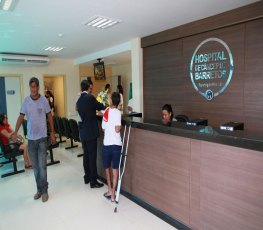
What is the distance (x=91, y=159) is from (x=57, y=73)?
4727 mm

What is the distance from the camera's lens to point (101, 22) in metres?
3.54

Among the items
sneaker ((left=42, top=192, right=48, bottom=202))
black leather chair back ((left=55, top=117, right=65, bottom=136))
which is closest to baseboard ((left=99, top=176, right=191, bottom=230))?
sneaker ((left=42, top=192, right=48, bottom=202))

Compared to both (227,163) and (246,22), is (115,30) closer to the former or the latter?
(246,22)

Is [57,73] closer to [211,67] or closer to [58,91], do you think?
[58,91]

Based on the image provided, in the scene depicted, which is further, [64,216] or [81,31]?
[81,31]

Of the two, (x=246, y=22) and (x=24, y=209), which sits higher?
(x=246, y=22)

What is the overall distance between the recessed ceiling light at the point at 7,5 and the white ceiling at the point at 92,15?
0.07 metres

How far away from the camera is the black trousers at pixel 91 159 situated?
3.26m

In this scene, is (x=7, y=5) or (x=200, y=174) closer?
(x=200, y=174)

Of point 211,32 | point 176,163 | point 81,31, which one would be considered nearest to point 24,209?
point 176,163

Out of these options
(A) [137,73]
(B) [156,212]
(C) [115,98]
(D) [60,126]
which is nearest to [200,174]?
(B) [156,212]

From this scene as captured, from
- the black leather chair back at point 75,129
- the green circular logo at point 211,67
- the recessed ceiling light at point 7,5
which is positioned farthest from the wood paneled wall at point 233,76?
the recessed ceiling light at point 7,5

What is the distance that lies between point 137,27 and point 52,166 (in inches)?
127

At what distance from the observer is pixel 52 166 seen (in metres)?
4.48
